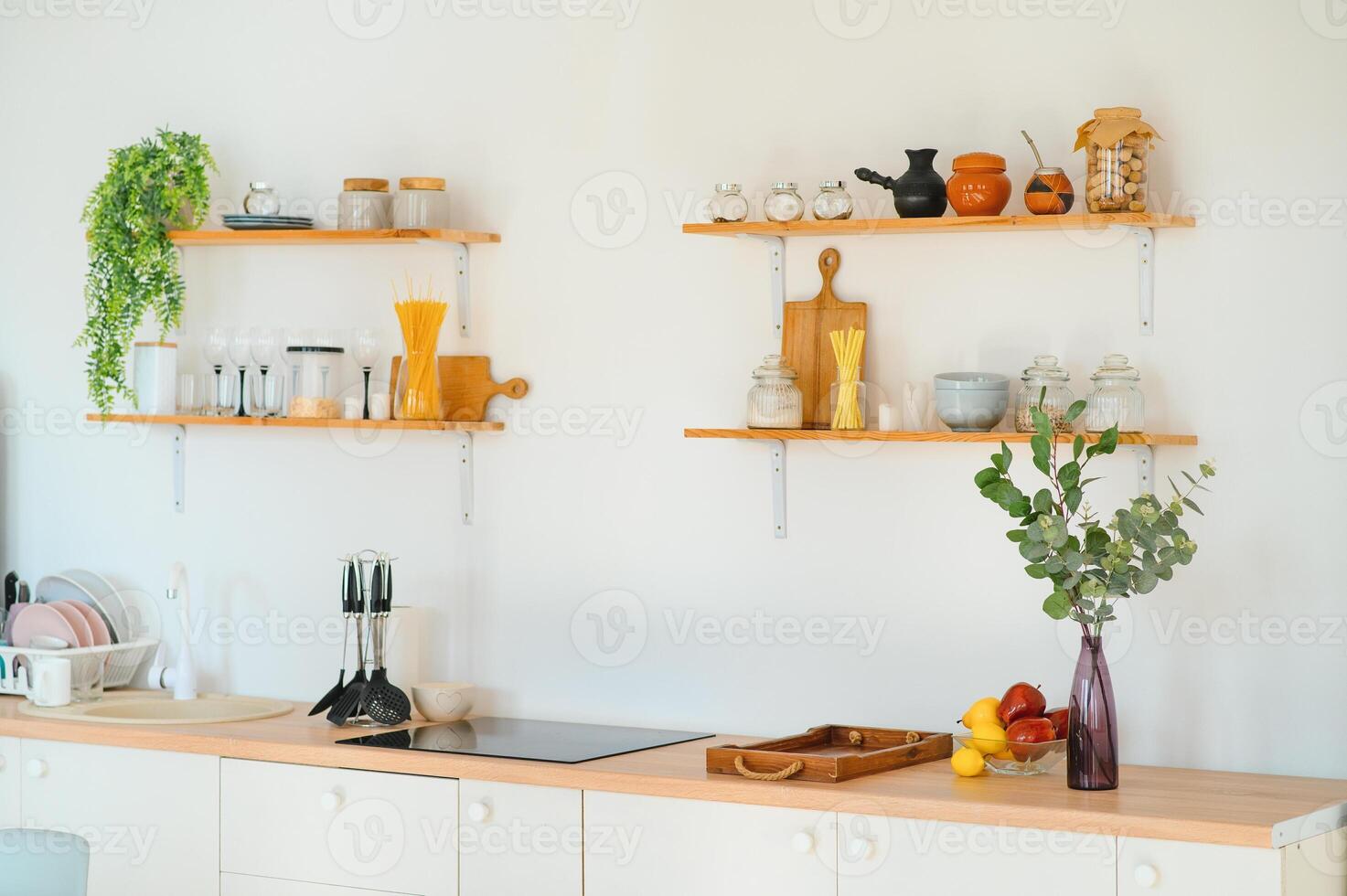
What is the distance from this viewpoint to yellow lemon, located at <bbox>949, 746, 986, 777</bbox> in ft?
8.92

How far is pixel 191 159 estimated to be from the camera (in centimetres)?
360

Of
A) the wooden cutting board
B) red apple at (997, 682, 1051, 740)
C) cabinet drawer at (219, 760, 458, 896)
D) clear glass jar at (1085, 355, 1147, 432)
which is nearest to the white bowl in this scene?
cabinet drawer at (219, 760, 458, 896)

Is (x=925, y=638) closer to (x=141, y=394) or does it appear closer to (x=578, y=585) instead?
(x=578, y=585)

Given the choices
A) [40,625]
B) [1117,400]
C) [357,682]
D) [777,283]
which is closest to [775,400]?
[777,283]

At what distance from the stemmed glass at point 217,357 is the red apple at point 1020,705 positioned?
6.26 feet

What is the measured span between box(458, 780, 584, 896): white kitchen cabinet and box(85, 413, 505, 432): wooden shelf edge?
32.0 inches

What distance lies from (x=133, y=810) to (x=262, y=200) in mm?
1351

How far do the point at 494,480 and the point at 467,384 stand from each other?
8.8 inches

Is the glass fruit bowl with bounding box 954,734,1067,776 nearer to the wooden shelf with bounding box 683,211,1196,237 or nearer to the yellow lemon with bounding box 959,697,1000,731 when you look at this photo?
the yellow lemon with bounding box 959,697,1000,731

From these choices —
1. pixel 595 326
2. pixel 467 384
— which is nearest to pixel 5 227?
pixel 467 384

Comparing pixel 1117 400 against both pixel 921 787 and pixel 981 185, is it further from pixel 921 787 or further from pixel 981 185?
pixel 921 787

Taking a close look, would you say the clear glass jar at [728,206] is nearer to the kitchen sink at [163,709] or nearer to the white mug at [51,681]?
the kitchen sink at [163,709]

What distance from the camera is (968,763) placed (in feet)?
8.92

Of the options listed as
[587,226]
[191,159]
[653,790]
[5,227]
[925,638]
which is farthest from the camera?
[5,227]
